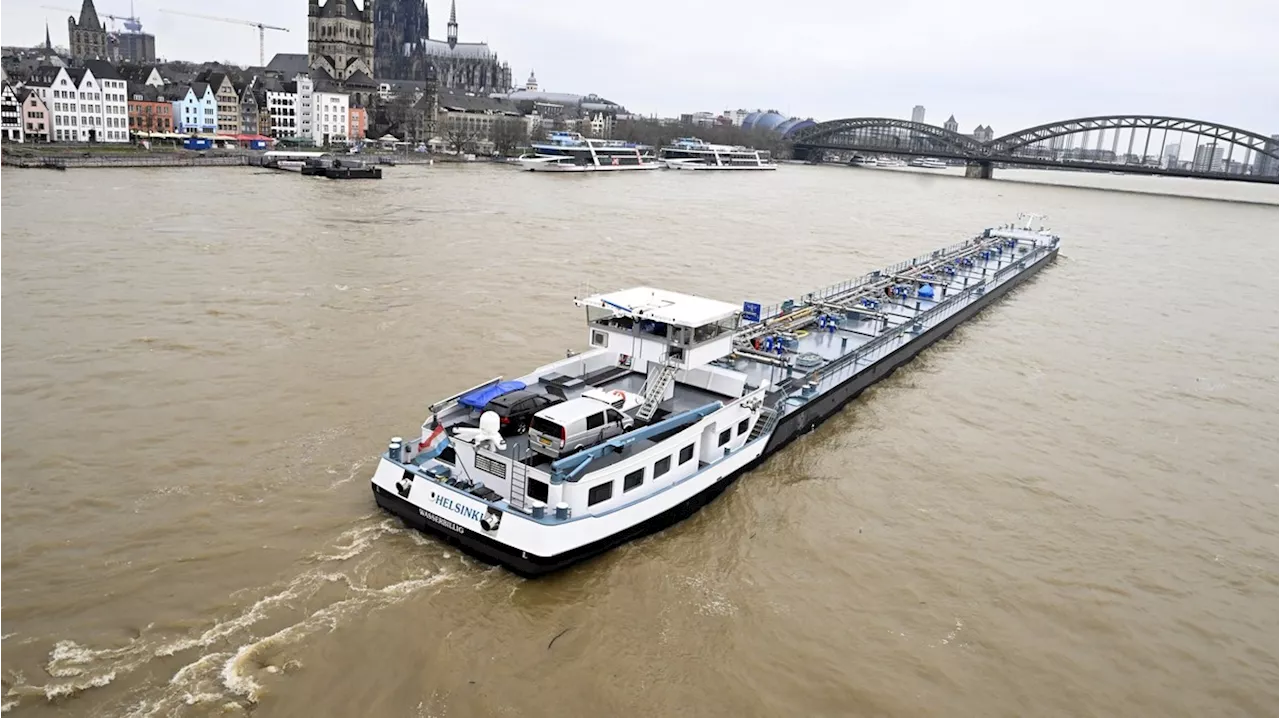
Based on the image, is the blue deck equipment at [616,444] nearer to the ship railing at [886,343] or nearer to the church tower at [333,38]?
the ship railing at [886,343]

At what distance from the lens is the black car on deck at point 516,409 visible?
13.8 metres

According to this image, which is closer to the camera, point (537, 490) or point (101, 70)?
point (537, 490)

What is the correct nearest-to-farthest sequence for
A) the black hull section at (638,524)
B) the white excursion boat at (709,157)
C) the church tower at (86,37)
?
the black hull section at (638,524) < the white excursion boat at (709,157) < the church tower at (86,37)

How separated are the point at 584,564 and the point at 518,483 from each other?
1.57 metres

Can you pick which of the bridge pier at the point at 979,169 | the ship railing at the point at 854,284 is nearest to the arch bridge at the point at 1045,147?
the bridge pier at the point at 979,169

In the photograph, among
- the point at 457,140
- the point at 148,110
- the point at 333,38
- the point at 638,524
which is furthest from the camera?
the point at 333,38

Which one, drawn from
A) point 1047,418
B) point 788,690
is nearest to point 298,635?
point 788,690

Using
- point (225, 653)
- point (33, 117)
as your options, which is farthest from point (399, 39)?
point (225, 653)

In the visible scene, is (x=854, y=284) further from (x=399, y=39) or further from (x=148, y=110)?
(x=399, y=39)

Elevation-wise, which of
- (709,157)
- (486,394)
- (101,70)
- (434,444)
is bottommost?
(434,444)

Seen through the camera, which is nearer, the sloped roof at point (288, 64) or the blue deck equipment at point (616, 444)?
the blue deck equipment at point (616, 444)

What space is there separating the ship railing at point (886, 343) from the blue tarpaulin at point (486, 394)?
7489 millimetres

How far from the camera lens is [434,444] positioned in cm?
1355

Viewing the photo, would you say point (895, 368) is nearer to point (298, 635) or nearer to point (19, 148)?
point (298, 635)
